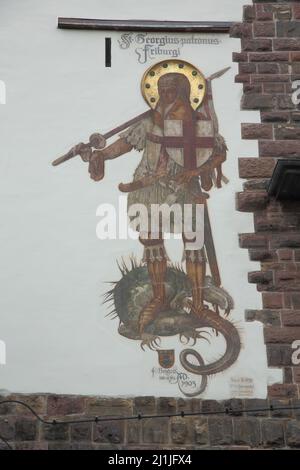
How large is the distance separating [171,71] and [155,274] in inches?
71.3

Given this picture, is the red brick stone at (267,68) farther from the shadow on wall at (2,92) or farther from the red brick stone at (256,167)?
Answer: the shadow on wall at (2,92)

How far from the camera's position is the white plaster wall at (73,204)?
7254mm

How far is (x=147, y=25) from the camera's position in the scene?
28.0 feet

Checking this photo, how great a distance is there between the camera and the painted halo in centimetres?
827

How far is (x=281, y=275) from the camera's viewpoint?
299 inches

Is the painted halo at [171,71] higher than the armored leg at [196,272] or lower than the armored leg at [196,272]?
higher

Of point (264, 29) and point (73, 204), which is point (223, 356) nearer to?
point (73, 204)

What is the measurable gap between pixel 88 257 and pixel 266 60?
2.28 metres

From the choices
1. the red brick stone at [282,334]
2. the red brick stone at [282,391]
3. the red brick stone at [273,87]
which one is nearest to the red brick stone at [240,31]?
the red brick stone at [273,87]

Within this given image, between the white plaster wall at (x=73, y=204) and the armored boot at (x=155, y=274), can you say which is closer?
the white plaster wall at (x=73, y=204)

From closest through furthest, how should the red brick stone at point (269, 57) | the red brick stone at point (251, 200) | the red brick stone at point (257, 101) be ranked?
1. the red brick stone at point (251, 200)
2. the red brick stone at point (257, 101)
3. the red brick stone at point (269, 57)
